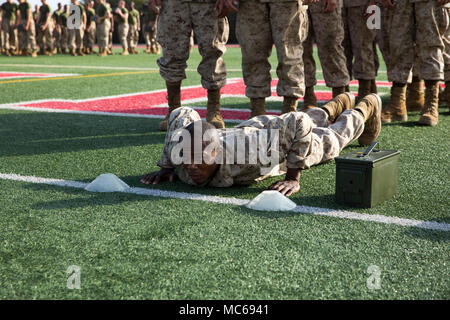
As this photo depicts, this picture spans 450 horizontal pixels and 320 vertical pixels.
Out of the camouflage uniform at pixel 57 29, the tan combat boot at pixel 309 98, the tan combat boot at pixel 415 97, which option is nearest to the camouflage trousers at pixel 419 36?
the tan combat boot at pixel 309 98

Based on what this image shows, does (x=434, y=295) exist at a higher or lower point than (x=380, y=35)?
lower

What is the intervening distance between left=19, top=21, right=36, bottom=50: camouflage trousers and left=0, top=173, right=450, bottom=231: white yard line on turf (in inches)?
803

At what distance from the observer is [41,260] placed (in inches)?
98.7

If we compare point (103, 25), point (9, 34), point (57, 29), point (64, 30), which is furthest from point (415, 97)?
point (57, 29)

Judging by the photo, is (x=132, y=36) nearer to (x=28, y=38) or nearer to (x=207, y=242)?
(x=28, y=38)

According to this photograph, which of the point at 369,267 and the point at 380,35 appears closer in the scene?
the point at 369,267

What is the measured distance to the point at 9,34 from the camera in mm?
23516

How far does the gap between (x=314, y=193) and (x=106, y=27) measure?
71.1ft

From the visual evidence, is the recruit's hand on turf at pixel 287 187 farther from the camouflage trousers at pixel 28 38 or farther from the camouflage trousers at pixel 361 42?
the camouflage trousers at pixel 28 38

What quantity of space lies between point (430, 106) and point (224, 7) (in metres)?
2.42

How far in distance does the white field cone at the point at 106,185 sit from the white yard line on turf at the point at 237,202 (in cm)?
6
